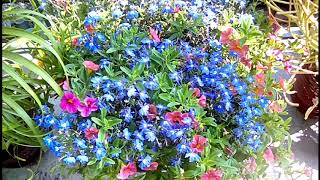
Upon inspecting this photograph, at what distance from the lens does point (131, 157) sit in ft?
5.36

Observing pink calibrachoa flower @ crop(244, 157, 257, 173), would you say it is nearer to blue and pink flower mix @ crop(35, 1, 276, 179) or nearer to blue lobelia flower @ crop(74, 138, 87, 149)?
blue and pink flower mix @ crop(35, 1, 276, 179)

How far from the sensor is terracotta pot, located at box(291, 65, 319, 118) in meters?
2.25

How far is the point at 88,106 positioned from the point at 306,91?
106cm

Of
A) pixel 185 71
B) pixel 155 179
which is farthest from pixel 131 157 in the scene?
pixel 185 71

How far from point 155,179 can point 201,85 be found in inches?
13.0

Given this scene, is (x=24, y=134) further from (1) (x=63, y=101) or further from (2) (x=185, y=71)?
(2) (x=185, y=71)

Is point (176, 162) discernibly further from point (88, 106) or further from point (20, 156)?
point (20, 156)

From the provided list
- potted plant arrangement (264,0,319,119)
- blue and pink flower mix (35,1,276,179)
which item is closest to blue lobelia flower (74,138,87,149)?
blue and pink flower mix (35,1,276,179)

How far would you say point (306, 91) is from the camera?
7.55 ft

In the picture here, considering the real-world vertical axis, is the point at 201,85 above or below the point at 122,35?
below

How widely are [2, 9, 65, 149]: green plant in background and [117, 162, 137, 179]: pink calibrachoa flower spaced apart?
1.02 feet

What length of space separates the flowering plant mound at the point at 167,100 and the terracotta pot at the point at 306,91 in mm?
403

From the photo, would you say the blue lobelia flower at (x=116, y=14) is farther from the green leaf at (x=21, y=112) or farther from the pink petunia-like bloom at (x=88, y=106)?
the green leaf at (x=21, y=112)

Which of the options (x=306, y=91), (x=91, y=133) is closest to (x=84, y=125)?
(x=91, y=133)
